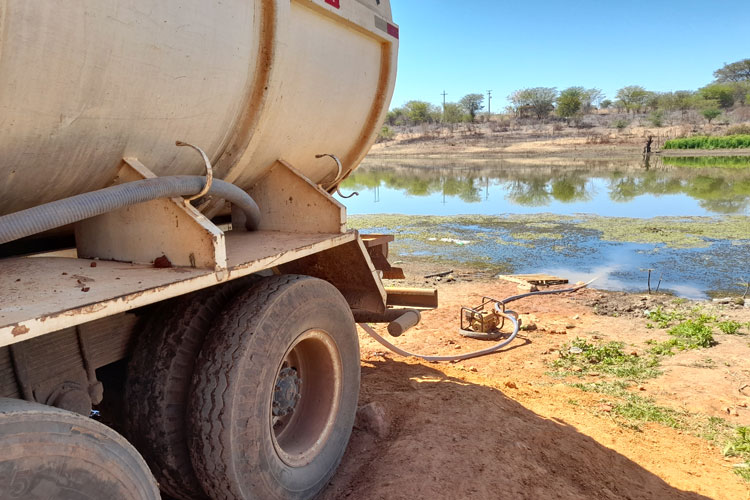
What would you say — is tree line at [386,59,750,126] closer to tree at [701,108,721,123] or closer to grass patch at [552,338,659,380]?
tree at [701,108,721,123]

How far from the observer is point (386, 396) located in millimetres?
4508

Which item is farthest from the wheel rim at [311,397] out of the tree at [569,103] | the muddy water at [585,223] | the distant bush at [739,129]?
the tree at [569,103]

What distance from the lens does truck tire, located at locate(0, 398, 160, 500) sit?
4.89ft

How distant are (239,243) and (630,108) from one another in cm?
9314

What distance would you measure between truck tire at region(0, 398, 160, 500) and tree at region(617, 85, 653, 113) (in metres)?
92.3

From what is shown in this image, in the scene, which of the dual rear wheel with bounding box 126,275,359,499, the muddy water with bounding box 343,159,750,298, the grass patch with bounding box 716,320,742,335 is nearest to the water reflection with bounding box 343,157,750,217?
the muddy water with bounding box 343,159,750,298

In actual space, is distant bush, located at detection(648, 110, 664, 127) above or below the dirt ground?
above

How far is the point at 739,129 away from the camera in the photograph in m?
54.9

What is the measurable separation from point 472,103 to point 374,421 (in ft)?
306

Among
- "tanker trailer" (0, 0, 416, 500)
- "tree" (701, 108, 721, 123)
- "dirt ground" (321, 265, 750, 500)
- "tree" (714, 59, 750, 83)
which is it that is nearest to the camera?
"tanker trailer" (0, 0, 416, 500)

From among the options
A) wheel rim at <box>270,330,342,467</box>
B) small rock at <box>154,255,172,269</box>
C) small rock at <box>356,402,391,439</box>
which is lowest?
small rock at <box>356,402,391,439</box>

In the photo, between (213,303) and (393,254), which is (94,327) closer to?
(213,303)

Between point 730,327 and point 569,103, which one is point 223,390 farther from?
point 569,103

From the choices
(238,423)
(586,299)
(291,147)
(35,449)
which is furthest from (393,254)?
(35,449)
